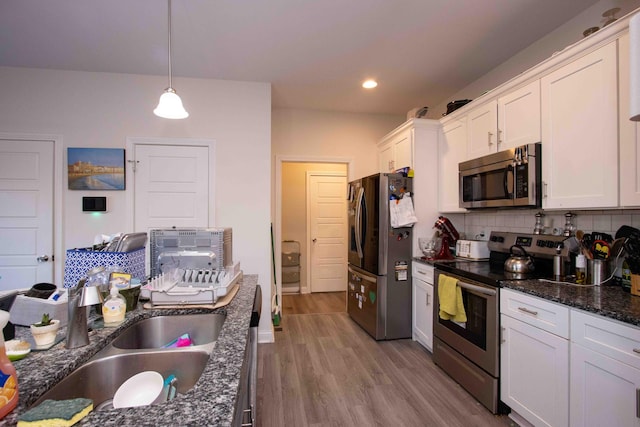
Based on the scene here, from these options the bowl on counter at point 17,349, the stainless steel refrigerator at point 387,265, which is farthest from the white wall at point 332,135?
the bowl on counter at point 17,349

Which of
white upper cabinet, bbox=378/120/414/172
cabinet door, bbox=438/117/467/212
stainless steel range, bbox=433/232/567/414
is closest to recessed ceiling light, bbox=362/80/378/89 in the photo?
white upper cabinet, bbox=378/120/414/172

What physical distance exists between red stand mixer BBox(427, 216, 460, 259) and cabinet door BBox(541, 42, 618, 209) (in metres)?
1.08

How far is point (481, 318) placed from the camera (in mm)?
2100

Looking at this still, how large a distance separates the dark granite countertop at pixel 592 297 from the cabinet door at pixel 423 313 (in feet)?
3.27

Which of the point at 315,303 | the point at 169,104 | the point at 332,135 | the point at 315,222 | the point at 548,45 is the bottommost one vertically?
the point at 315,303

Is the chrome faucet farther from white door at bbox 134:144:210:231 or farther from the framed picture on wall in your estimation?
the framed picture on wall

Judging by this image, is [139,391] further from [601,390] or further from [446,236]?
[446,236]

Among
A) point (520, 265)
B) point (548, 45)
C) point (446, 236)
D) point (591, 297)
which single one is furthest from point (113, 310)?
point (548, 45)

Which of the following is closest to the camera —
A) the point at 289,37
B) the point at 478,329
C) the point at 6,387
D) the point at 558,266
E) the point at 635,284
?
the point at 6,387

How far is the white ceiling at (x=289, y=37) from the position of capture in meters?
2.04

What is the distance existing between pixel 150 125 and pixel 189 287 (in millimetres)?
2328

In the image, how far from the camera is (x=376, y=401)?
7.04 ft

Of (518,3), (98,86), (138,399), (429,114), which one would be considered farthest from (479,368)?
(98,86)

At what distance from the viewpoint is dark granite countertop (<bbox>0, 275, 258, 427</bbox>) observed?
0.62m
